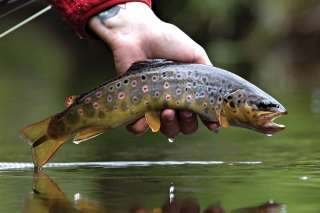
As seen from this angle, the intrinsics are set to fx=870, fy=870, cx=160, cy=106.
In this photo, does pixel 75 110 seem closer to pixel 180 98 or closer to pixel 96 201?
pixel 180 98

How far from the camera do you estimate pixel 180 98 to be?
9.20ft

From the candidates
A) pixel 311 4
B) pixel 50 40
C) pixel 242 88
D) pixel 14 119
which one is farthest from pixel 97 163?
pixel 50 40

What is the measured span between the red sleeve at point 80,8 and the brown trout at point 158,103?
527 millimetres

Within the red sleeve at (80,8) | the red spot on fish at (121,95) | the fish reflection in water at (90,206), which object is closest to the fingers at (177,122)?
the red spot on fish at (121,95)

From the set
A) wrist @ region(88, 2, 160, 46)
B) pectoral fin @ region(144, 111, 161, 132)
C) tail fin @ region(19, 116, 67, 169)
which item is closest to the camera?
pectoral fin @ region(144, 111, 161, 132)

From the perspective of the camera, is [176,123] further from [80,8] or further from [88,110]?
[80,8]

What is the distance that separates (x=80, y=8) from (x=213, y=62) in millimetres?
7504

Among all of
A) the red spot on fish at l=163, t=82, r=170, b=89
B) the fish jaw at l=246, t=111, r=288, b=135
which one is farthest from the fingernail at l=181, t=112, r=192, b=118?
the fish jaw at l=246, t=111, r=288, b=135

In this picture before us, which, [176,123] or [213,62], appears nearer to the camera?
[176,123]

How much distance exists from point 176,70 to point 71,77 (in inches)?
307

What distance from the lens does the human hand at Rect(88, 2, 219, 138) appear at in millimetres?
2971

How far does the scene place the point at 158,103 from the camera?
2820 millimetres

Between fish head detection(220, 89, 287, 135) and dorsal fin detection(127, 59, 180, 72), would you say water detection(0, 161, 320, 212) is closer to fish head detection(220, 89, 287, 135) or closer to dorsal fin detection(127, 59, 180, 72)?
fish head detection(220, 89, 287, 135)

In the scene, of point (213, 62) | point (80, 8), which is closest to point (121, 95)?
point (80, 8)
